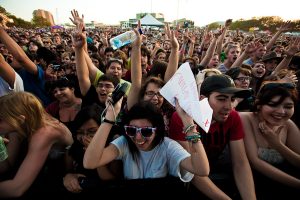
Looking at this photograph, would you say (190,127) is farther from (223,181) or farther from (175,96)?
(223,181)

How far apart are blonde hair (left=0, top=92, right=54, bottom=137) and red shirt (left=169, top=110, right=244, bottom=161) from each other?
1.13 meters

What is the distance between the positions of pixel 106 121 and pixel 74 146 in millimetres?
531

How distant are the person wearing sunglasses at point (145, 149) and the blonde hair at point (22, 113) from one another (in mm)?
538

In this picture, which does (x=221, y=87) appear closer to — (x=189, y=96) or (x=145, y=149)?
(x=189, y=96)

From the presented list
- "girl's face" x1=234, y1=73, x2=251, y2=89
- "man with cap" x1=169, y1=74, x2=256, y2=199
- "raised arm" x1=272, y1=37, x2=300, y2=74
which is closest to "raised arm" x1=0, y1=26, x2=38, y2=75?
"man with cap" x1=169, y1=74, x2=256, y2=199

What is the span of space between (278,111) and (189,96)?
99 centimetres

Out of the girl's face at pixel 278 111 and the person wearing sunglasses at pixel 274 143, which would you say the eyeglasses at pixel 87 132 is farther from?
the girl's face at pixel 278 111

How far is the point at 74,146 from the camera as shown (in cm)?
208

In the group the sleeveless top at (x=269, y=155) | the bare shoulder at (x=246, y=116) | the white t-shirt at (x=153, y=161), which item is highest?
the bare shoulder at (x=246, y=116)

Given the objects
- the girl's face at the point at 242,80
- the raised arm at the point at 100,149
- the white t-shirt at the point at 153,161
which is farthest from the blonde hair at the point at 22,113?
the girl's face at the point at 242,80

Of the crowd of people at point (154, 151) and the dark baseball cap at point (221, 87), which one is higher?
the dark baseball cap at point (221, 87)

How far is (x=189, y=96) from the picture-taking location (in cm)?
164

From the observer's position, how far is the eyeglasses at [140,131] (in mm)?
1801

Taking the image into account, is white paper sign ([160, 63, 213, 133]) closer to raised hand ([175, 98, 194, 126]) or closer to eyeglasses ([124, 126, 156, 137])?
raised hand ([175, 98, 194, 126])
